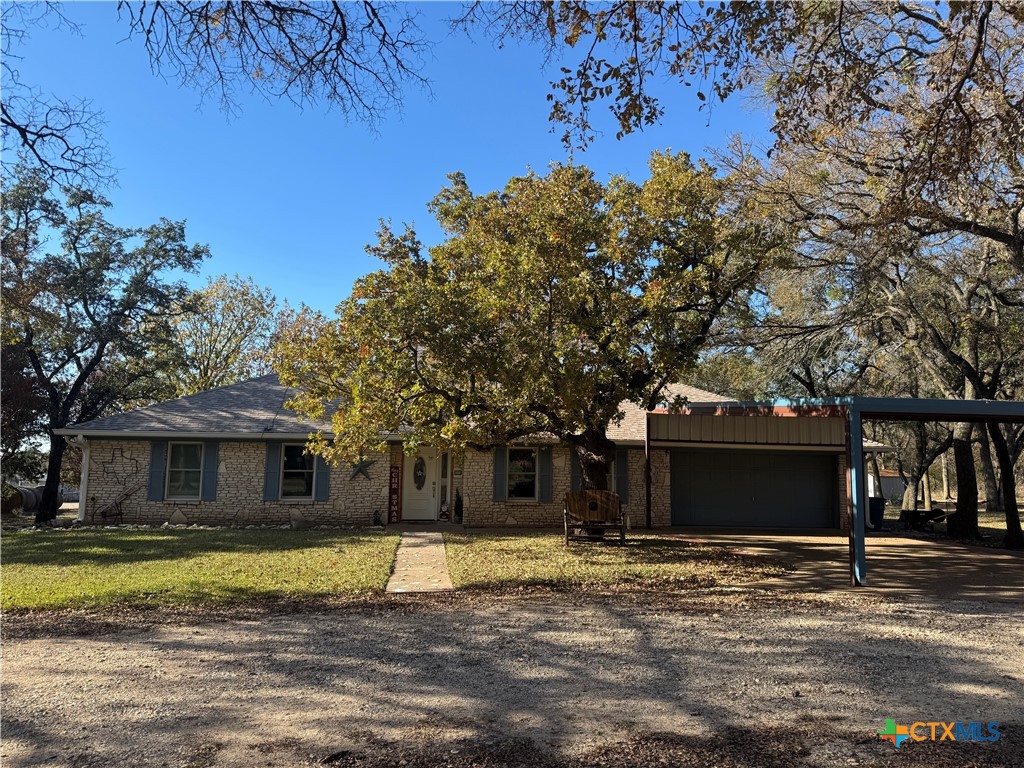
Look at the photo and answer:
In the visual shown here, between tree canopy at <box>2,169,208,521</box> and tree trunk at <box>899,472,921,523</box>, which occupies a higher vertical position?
tree canopy at <box>2,169,208,521</box>

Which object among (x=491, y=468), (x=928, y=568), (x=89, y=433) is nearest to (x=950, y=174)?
(x=928, y=568)

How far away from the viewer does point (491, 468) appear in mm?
16938

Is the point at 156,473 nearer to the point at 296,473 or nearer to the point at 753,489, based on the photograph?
the point at 296,473

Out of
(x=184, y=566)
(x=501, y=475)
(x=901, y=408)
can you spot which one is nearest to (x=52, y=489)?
(x=184, y=566)

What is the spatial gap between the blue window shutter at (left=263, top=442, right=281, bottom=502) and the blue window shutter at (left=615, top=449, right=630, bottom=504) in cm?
855

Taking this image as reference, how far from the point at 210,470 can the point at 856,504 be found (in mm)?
14164

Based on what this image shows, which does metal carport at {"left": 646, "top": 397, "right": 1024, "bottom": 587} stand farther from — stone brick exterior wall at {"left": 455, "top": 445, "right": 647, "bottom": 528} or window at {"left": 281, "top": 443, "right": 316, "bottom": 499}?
window at {"left": 281, "top": 443, "right": 316, "bottom": 499}

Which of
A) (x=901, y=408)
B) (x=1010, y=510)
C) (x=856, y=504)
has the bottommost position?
→ (x=1010, y=510)

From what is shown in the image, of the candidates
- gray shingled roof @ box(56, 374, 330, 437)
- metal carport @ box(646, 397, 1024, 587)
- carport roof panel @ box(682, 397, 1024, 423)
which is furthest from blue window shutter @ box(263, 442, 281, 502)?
carport roof panel @ box(682, 397, 1024, 423)

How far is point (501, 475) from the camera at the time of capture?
16906 mm

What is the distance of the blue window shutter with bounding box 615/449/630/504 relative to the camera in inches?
674

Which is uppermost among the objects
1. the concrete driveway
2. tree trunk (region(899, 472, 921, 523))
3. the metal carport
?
the metal carport

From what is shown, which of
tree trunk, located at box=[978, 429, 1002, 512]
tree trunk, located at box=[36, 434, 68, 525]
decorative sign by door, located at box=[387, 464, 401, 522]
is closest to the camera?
decorative sign by door, located at box=[387, 464, 401, 522]

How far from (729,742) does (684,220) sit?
949cm
